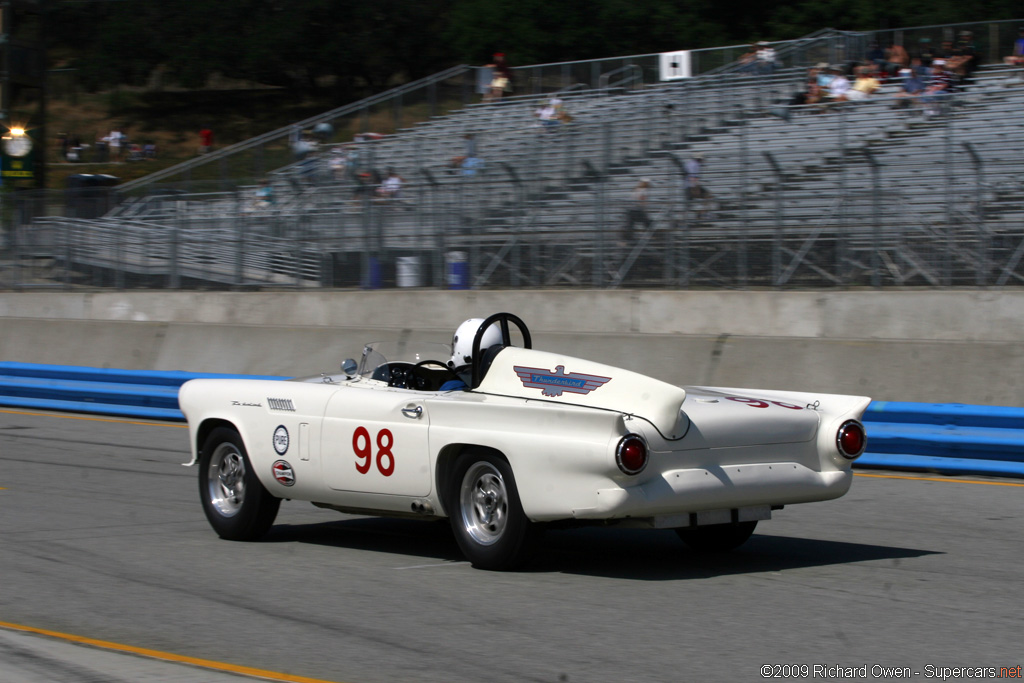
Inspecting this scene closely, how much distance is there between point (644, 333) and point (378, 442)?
8975mm

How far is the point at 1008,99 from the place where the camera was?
1788cm

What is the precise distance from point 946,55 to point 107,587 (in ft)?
57.9

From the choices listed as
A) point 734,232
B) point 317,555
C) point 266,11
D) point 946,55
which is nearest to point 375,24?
point 266,11

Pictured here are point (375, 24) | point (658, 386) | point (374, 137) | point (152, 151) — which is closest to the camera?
point (658, 386)

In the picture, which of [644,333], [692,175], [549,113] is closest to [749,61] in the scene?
[549,113]

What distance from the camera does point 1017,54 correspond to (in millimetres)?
19578

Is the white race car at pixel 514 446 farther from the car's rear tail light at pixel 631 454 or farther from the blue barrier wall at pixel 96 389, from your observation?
the blue barrier wall at pixel 96 389

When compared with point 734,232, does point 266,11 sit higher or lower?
higher

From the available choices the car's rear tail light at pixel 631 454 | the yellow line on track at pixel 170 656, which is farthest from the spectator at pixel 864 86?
the yellow line on track at pixel 170 656

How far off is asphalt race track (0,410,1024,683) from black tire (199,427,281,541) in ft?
0.41

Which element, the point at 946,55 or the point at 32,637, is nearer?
the point at 32,637

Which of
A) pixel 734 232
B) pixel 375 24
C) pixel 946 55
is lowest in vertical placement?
pixel 734 232

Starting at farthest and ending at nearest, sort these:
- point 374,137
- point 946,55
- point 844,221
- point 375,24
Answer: point 375,24
point 374,137
point 946,55
point 844,221

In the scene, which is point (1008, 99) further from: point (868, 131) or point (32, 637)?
point (32, 637)
